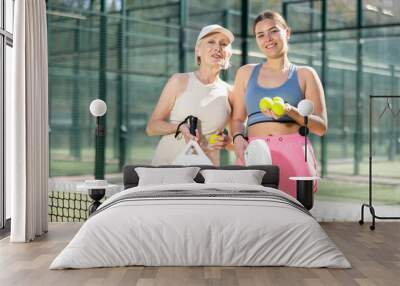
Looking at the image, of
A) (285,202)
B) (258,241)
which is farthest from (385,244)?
(258,241)

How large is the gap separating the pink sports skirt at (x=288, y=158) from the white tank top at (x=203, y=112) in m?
0.58

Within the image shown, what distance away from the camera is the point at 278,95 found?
803 centimetres

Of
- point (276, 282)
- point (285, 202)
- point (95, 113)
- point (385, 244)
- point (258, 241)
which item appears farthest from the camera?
point (95, 113)

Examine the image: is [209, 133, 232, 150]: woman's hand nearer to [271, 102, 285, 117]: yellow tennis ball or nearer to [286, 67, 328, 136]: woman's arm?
[271, 102, 285, 117]: yellow tennis ball

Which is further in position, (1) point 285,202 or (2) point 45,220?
(2) point 45,220

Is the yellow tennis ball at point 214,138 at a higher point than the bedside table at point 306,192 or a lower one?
higher

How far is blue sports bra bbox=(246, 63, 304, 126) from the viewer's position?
801 centimetres

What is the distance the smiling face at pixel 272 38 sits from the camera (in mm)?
8180

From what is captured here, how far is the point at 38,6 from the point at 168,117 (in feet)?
6.71

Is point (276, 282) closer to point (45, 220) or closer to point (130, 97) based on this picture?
point (45, 220)

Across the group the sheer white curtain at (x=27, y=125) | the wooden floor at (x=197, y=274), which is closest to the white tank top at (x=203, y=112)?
the sheer white curtain at (x=27, y=125)

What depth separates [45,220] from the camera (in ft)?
23.8

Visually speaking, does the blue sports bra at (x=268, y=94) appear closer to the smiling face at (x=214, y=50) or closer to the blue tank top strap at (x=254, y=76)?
the blue tank top strap at (x=254, y=76)

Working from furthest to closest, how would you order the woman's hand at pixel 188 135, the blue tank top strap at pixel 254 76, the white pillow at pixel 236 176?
1. the blue tank top strap at pixel 254 76
2. the woman's hand at pixel 188 135
3. the white pillow at pixel 236 176
